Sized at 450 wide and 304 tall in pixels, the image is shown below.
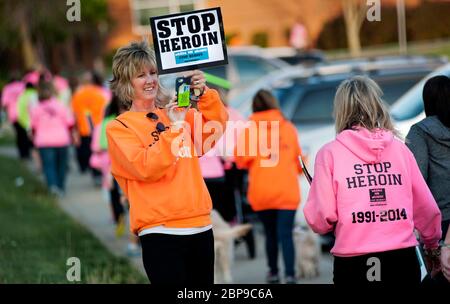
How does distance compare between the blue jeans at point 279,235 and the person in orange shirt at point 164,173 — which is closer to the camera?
the person in orange shirt at point 164,173

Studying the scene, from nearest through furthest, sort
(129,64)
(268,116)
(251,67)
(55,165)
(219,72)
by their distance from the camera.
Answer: (129,64)
(268,116)
(55,165)
(219,72)
(251,67)

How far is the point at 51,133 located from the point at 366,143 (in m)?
10.9

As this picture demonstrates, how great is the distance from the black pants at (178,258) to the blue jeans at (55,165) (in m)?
10.7

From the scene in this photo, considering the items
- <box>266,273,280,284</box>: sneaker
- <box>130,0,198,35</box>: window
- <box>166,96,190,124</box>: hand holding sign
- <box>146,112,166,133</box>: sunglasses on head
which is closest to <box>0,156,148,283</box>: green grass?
<box>266,273,280,284</box>: sneaker

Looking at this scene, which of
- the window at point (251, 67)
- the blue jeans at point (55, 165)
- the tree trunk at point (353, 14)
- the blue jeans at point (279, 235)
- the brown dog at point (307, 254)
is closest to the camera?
the blue jeans at point (279, 235)

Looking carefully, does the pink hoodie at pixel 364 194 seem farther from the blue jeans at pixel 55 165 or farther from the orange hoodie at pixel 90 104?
the blue jeans at pixel 55 165

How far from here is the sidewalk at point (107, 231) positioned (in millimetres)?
9570

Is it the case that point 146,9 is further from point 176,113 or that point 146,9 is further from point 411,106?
point 176,113

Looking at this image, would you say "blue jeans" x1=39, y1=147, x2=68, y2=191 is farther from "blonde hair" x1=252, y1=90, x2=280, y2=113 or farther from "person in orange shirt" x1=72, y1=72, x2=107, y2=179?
"blonde hair" x1=252, y1=90, x2=280, y2=113

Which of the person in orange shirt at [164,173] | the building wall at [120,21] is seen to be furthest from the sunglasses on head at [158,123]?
the building wall at [120,21]

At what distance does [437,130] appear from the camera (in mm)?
5609

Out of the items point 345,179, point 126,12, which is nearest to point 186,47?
point 345,179

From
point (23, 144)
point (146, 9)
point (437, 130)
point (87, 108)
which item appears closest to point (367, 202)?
point (437, 130)

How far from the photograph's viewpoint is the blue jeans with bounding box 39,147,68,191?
15734 mm
